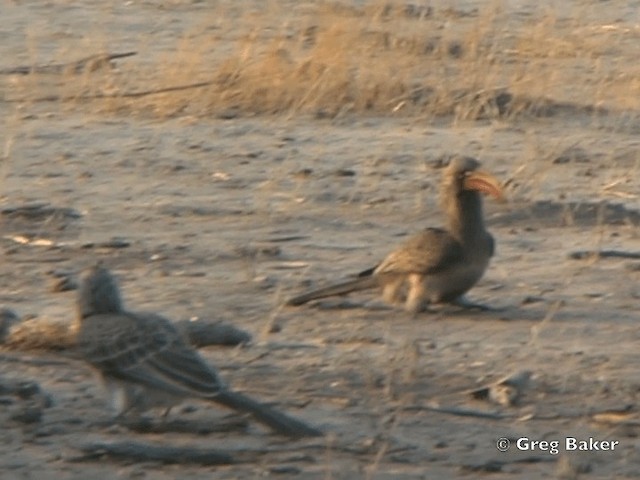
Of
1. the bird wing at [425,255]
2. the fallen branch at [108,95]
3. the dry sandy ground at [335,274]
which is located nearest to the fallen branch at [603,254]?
the dry sandy ground at [335,274]

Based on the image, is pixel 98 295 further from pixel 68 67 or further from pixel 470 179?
pixel 68 67

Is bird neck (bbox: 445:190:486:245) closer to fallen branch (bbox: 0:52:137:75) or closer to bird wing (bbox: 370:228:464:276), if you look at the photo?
bird wing (bbox: 370:228:464:276)

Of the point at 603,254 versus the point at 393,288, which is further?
the point at 603,254

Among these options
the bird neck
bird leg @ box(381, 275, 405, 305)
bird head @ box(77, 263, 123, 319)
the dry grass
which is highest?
bird head @ box(77, 263, 123, 319)

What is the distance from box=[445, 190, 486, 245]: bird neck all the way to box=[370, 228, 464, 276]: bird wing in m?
0.03

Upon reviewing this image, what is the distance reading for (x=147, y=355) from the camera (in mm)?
5555

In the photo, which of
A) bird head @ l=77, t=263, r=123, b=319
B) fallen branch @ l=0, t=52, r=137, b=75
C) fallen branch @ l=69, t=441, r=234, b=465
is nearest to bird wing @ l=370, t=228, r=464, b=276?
bird head @ l=77, t=263, r=123, b=319

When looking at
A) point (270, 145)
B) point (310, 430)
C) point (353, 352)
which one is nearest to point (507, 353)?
point (353, 352)

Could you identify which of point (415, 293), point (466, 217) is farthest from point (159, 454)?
point (466, 217)

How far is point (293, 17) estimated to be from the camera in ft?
46.0

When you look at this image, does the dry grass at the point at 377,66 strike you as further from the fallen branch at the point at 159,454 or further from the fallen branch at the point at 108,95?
the fallen branch at the point at 159,454

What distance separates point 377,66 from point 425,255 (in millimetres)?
4755

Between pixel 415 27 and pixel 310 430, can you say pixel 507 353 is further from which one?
pixel 415 27

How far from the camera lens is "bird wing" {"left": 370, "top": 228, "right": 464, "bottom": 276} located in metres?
7.16
